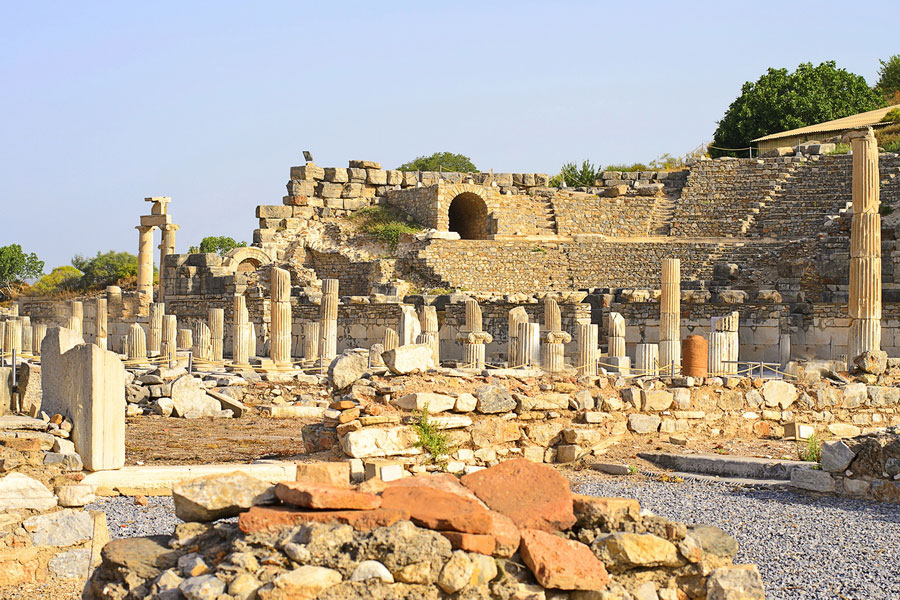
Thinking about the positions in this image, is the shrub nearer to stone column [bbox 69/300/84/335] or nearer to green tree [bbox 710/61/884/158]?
stone column [bbox 69/300/84/335]

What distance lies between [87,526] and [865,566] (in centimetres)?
462

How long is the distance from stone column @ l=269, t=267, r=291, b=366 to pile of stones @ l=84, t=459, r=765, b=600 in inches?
644

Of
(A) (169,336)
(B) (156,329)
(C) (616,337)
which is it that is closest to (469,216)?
(B) (156,329)

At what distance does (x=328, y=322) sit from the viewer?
21.5 m

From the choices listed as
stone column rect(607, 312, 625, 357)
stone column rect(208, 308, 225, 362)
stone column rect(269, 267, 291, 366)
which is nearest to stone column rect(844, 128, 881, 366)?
stone column rect(607, 312, 625, 357)

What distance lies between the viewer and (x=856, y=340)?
17328 mm

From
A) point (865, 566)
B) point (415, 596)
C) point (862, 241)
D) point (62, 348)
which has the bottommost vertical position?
point (865, 566)

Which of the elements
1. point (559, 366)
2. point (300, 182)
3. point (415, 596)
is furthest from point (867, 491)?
point (300, 182)

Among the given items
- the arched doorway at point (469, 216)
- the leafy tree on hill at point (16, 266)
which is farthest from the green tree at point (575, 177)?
the leafy tree on hill at point (16, 266)

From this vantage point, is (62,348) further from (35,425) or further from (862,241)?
(862,241)

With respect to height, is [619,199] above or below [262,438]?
above

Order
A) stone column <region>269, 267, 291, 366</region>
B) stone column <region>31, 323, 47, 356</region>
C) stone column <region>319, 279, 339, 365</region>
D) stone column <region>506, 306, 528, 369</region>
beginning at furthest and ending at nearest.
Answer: stone column <region>31, 323, 47, 356</region> < stone column <region>319, 279, 339, 365</region> < stone column <region>269, 267, 291, 366</region> < stone column <region>506, 306, 528, 369</region>

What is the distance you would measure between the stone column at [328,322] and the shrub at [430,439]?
40.2ft

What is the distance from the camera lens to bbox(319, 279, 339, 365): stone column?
21141 millimetres
